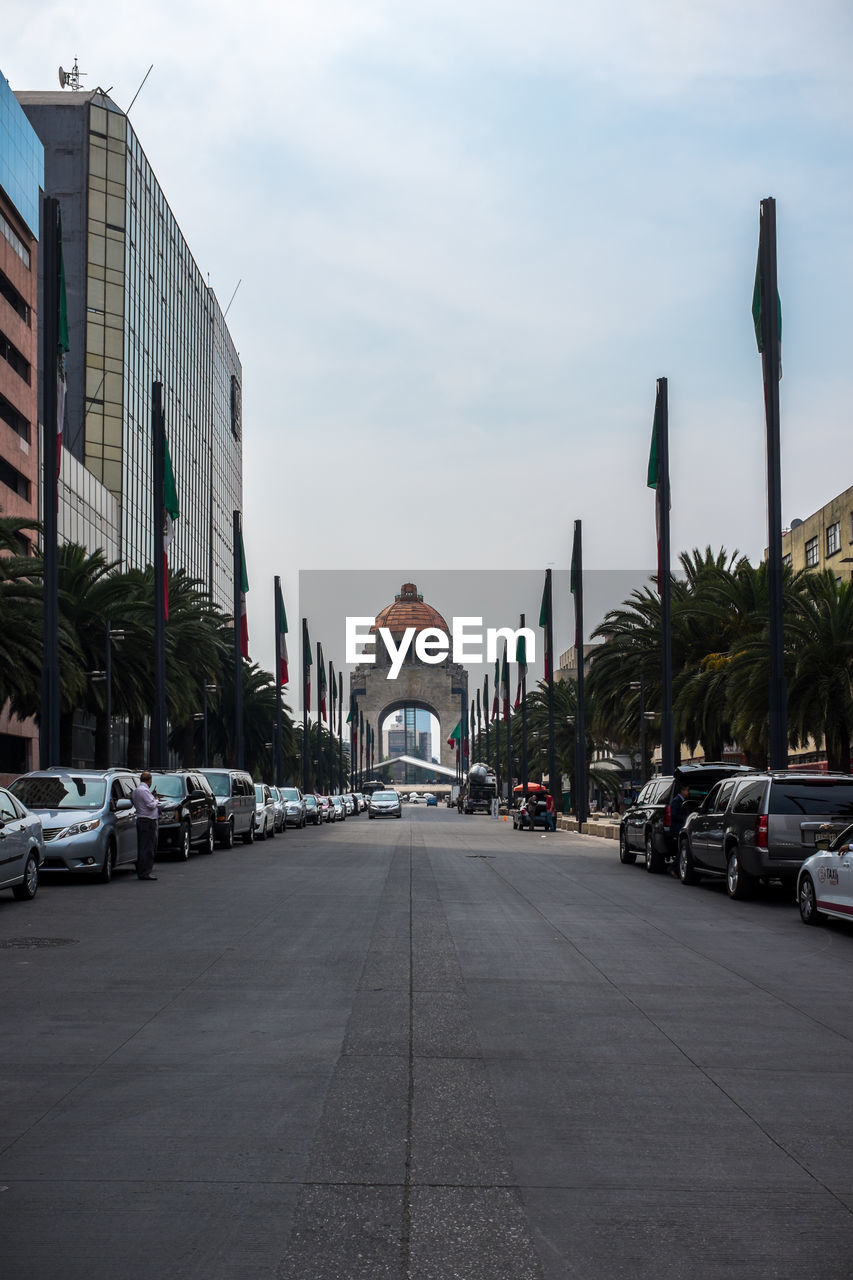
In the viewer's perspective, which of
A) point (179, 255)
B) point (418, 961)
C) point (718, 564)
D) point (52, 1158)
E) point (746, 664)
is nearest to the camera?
point (52, 1158)

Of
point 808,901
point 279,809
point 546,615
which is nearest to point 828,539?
point 546,615

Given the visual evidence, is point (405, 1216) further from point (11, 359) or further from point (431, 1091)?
point (11, 359)

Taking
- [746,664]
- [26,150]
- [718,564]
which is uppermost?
[26,150]

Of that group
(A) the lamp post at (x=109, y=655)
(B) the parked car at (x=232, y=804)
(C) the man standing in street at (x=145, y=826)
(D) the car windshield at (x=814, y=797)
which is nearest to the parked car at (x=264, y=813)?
(B) the parked car at (x=232, y=804)

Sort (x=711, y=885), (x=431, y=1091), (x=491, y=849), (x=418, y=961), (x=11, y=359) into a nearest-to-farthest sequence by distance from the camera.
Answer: (x=431, y=1091) → (x=418, y=961) → (x=711, y=885) → (x=491, y=849) → (x=11, y=359)

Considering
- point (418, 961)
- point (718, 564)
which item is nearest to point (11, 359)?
point (718, 564)

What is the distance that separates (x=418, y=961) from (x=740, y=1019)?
3.65 meters

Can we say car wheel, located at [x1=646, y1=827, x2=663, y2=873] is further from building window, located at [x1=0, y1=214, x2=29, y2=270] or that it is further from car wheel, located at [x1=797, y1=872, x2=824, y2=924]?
building window, located at [x1=0, y1=214, x2=29, y2=270]

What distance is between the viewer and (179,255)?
309 feet

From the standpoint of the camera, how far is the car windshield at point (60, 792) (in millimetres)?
22016

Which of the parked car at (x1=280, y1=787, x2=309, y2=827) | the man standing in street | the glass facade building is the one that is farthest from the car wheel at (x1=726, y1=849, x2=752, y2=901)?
the glass facade building

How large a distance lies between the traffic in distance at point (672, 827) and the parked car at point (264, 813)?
8.38 m

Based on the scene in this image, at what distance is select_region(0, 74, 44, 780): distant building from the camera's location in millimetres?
54250

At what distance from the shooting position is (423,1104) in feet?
22.9
